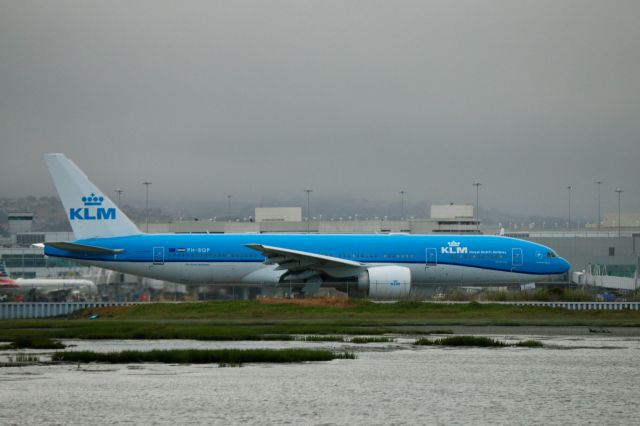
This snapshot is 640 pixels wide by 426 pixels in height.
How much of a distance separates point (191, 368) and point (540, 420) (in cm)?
931

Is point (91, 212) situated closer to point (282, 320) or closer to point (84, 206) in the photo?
point (84, 206)

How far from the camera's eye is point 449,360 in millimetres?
24891

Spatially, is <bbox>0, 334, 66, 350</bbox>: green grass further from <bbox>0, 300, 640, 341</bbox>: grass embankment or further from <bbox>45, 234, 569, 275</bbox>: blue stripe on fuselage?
<bbox>45, 234, 569, 275</bbox>: blue stripe on fuselage

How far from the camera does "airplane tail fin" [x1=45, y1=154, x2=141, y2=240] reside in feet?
178

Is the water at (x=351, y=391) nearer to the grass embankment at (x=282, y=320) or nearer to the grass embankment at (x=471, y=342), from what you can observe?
the grass embankment at (x=471, y=342)

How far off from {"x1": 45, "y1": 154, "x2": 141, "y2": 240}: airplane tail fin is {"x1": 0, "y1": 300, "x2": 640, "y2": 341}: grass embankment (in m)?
9.86

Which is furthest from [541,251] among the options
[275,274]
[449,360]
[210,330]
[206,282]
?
[449,360]

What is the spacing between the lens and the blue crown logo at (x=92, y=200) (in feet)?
179

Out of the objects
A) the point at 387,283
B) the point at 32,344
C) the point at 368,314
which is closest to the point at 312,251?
the point at 387,283

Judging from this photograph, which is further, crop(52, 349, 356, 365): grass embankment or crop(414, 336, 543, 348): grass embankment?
crop(414, 336, 543, 348): grass embankment

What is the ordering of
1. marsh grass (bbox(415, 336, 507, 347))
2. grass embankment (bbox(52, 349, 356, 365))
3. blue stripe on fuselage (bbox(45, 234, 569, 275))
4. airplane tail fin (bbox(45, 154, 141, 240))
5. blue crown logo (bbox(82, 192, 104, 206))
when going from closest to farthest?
grass embankment (bbox(52, 349, 356, 365))
marsh grass (bbox(415, 336, 507, 347))
blue stripe on fuselage (bbox(45, 234, 569, 275))
airplane tail fin (bbox(45, 154, 141, 240))
blue crown logo (bbox(82, 192, 104, 206))

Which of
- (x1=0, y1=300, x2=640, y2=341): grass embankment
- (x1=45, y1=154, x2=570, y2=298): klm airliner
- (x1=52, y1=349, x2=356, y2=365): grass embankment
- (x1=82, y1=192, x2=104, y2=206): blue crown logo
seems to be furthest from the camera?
(x1=82, y1=192, x2=104, y2=206): blue crown logo

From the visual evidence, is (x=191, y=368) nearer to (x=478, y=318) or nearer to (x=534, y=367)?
(x=534, y=367)

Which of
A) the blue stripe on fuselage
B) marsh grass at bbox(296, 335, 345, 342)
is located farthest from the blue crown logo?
marsh grass at bbox(296, 335, 345, 342)
